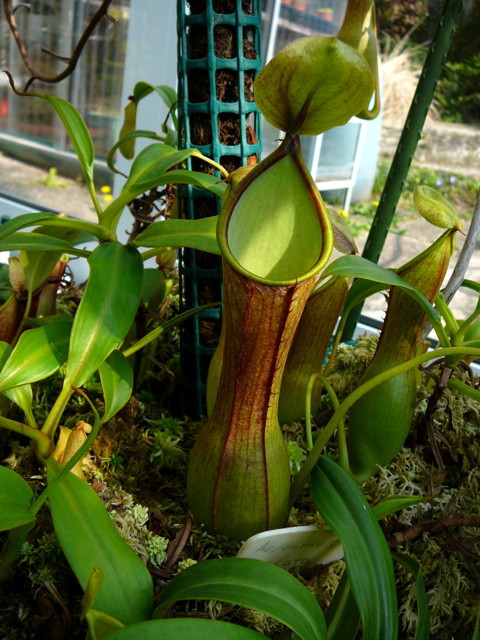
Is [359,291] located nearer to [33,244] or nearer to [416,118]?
[416,118]

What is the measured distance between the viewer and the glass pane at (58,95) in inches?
61.6

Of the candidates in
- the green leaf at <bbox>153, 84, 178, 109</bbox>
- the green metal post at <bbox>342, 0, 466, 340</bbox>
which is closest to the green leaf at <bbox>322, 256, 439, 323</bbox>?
the green metal post at <bbox>342, 0, 466, 340</bbox>

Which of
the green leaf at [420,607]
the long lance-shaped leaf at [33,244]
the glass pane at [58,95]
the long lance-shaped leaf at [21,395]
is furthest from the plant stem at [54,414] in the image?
the glass pane at [58,95]

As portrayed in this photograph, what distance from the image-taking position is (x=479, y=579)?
640 millimetres

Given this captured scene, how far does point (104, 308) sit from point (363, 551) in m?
0.34

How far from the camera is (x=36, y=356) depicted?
63 cm

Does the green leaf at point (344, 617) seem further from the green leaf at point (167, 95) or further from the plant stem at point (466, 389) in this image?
the green leaf at point (167, 95)

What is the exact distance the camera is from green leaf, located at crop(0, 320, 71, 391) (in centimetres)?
60

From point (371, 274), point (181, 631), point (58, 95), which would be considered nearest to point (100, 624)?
point (181, 631)

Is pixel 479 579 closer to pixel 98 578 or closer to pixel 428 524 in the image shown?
pixel 428 524

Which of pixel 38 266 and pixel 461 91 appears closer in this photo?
pixel 38 266

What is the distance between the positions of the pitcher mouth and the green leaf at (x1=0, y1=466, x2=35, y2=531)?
0.27 meters

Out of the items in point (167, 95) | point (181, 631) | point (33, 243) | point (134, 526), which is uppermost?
point (167, 95)

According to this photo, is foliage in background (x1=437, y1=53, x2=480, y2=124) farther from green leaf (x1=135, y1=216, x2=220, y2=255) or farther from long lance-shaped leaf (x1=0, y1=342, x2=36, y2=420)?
long lance-shaped leaf (x1=0, y1=342, x2=36, y2=420)
